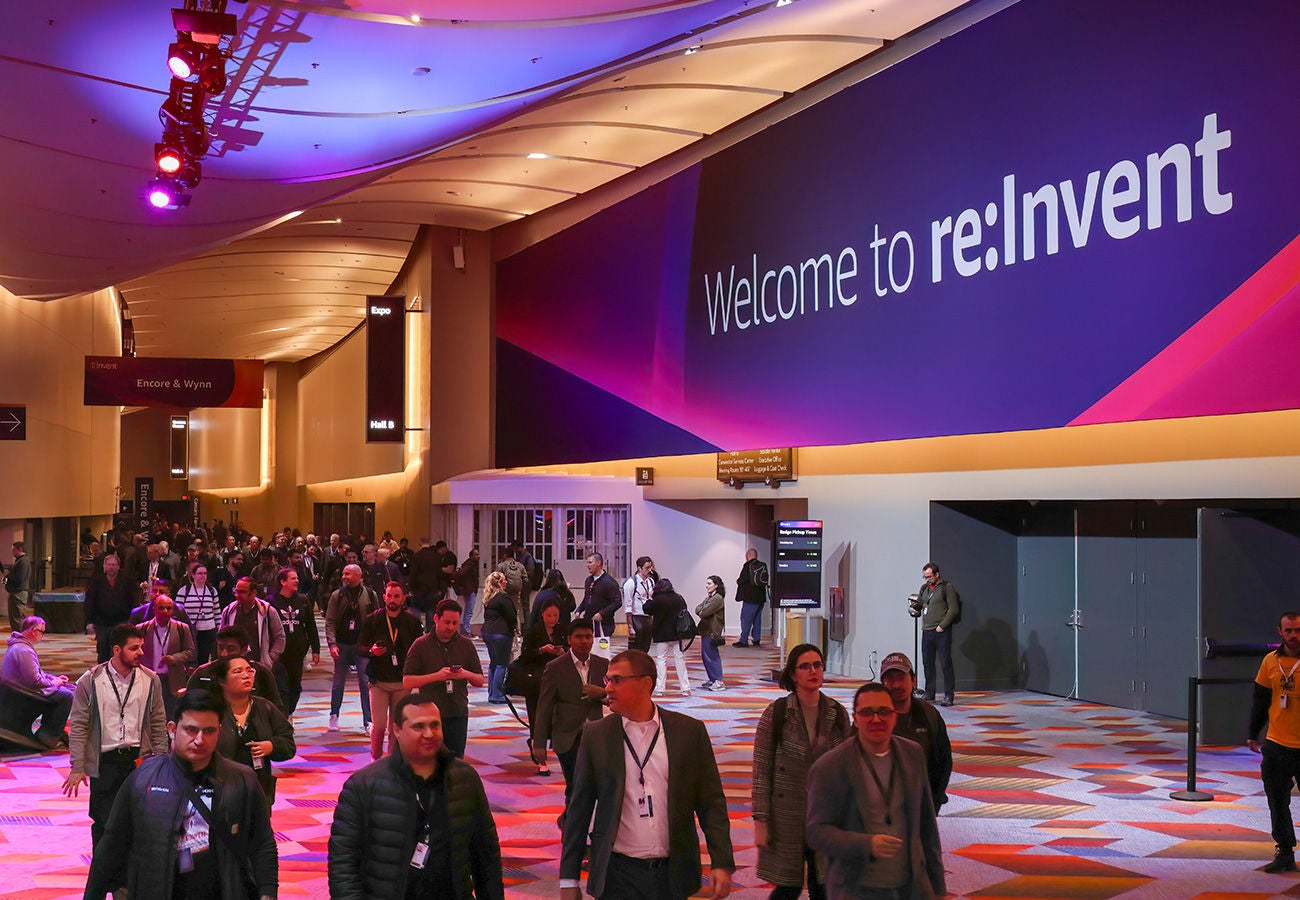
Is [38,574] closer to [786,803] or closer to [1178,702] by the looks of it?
[1178,702]

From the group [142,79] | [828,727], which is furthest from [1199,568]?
[142,79]

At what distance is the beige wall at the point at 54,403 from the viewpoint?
82.8 ft

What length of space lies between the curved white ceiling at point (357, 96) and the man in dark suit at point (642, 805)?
8271mm

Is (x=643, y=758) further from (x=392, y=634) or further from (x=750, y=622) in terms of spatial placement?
(x=750, y=622)

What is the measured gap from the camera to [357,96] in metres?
14.6

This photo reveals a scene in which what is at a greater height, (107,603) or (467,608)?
(107,603)

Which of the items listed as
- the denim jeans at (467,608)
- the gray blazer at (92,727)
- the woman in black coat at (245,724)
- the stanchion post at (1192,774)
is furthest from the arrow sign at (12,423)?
the stanchion post at (1192,774)

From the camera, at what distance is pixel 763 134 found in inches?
718

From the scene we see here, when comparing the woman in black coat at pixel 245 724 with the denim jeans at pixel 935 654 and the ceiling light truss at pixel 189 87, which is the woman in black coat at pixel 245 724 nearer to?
the ceiling light truss at pixel 189 87

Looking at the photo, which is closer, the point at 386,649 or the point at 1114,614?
the point at 386,649

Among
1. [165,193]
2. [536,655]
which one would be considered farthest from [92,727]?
[165,193]

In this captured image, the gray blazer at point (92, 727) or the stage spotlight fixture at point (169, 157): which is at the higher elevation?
the stage spotlight fixture at point (169, 157)

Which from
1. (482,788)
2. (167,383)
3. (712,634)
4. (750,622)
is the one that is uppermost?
(167,383)

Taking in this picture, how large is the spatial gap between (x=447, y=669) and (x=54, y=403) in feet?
80.4
